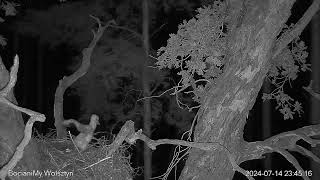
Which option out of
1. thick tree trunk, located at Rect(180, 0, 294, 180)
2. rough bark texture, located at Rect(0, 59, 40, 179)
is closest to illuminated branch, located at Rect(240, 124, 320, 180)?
thick tree trunk, located at Rect(180, 0, 294, 180)

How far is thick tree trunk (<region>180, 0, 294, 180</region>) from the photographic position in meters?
4.07

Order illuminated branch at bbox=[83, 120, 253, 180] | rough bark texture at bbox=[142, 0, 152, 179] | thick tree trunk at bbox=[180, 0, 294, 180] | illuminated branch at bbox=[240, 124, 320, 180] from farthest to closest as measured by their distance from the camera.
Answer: rough bark texture at bbox=[142, 0, 152, 179]
illuminated branch at bbox=[240, 124, 320, 180]
thick tree trunk at bbox=[180, 0, 294, 180]
illuminated branch at bbox=[83, 120, 253, 180]

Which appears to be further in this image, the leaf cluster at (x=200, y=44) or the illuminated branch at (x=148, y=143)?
the leaf cluster at (x=200, y=44)

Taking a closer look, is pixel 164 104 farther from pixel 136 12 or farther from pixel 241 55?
pixel 241 55

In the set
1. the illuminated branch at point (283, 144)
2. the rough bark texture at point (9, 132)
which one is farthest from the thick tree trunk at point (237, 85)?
the rough bark texture at point (9, 132)

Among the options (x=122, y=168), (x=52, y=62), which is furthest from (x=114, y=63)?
(x=122, y=168)

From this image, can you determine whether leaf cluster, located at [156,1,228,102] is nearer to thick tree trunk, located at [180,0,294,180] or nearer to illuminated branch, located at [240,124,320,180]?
thick tree trunk, located at [180,0,294,180]

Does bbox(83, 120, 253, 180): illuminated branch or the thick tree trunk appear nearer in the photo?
bbox(83, 120, 253, 180): illuminated branch

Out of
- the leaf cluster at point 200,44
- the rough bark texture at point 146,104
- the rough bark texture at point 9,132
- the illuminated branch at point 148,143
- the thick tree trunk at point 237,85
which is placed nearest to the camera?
the rough bark texture at point 9,132

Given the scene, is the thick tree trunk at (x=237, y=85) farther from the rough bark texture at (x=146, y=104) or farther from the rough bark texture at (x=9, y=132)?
the rough bark texture at (x=146, y=104)

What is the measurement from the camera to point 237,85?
4.11m

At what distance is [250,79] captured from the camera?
411 centimetres

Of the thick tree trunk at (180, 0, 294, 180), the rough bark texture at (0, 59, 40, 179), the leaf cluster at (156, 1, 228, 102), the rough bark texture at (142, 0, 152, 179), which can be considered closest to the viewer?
the rough bark texture at (0, 59, 40, 179)

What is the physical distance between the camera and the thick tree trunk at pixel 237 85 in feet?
13.4
